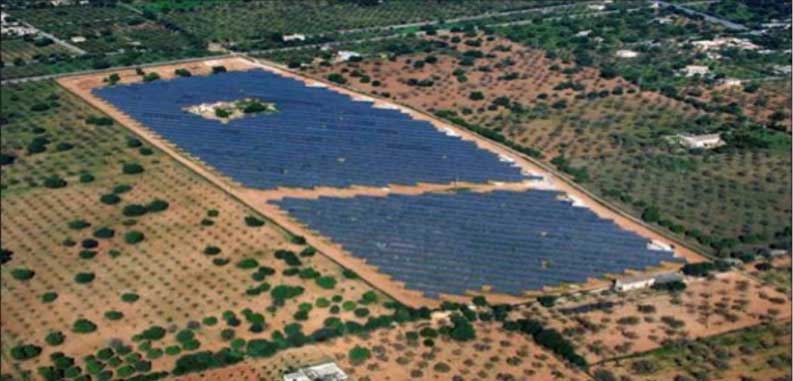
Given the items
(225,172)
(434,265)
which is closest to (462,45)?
(225,172)

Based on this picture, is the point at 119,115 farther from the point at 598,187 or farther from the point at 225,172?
the point at 598,187

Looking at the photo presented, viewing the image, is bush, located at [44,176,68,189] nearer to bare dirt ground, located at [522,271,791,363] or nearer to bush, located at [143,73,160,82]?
bush, located at [143,73,160,82]

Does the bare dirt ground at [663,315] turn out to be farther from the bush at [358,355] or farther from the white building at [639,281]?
the bush at [358,355]

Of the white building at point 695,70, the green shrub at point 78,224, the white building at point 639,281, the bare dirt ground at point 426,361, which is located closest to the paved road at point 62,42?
the green shrub at point 78,224

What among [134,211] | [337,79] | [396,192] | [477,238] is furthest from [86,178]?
[337,79]

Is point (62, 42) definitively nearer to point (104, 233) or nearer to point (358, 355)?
point (104, 233)

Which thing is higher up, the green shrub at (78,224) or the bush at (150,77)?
the bush at (150,77)
